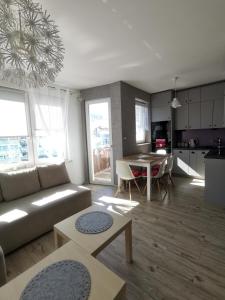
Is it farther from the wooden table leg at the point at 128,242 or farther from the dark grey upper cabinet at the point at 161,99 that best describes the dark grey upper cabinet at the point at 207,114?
the wooden table leg at the point at 128,242

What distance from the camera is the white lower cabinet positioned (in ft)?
14.4

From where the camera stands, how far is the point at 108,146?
421cm

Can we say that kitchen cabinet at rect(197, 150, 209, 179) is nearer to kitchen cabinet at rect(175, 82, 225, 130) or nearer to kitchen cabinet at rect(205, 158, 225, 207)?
kitchen cabinet at rect(175, 82, 225, 130)

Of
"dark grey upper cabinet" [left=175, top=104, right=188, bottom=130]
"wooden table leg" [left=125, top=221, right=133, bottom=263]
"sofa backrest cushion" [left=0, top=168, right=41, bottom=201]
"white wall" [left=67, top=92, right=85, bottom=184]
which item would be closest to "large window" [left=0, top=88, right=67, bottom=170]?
"white wall" [left=67, top=92, right=85, bottom=184]

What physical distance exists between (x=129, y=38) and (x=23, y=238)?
2840 millimetres

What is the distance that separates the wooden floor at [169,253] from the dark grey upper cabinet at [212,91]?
2804 millimetres

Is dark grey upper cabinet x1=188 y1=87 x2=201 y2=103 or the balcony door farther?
dark grey upper cabinet x1=188 y1=87 x2=201 y2=103

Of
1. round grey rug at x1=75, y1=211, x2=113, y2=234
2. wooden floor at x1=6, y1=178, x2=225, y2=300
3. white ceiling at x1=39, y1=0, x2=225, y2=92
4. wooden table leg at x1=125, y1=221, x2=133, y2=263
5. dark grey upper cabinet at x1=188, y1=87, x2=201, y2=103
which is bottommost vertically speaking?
wooden floor at x1=6, y1=178, x2=225, y2=300

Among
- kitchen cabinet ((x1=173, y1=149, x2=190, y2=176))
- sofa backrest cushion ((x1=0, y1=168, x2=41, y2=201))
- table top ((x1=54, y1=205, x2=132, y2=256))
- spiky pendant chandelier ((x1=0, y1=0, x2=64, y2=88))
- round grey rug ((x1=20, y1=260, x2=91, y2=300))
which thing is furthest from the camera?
kitchen cabinet ((x1=173, y1=149, x2=190, y2=176))

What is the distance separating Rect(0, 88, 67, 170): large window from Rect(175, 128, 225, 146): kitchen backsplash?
3503 millimetres

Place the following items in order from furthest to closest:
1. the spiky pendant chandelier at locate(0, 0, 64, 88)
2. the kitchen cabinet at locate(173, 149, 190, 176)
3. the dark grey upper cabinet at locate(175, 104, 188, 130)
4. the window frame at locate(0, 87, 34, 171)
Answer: the dark grey upper cabinet at locate(175, 104, 188, 130), the kitchen cabinet at locate(173, 149, 190, 176), the window frame at locate(0, 87, 34, 171), the spiky pendant chandelier at locate(0, 0, 64, 88)

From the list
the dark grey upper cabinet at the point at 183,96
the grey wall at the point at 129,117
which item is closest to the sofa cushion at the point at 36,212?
the grey wall at the point at 129,117

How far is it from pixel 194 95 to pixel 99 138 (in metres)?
2.84

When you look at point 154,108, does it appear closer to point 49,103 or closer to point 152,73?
point 152,73
